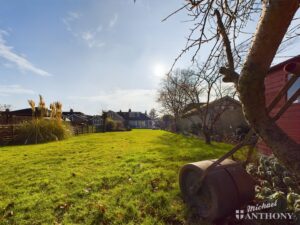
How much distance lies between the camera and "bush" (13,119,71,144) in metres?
13.8

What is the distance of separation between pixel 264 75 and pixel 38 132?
15.0 m

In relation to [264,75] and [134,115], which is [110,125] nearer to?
[264,75]

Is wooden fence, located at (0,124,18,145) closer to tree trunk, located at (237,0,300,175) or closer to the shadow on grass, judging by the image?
the shadow on grass

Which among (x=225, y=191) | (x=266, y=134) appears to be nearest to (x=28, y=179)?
(x=225, y=191)

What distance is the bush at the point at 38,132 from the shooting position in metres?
13.8

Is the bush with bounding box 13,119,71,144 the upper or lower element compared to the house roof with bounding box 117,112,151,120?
lower

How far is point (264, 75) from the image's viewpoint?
1312mm

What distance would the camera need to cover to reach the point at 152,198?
389cm

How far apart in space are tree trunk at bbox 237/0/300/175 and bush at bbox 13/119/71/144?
47.8ft

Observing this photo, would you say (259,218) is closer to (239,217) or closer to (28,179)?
(239,217)

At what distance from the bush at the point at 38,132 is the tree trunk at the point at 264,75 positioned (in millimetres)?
14583

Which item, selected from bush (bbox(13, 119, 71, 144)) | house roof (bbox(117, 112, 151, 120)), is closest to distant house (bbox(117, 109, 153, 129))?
house roof (bbox(117, 112, 151, 120))

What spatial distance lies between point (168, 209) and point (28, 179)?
3.61 m

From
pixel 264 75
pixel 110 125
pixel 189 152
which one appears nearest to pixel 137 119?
pixel 110 125
